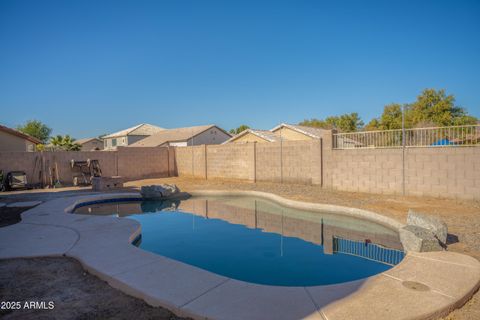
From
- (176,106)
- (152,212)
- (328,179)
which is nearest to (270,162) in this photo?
(328,179)

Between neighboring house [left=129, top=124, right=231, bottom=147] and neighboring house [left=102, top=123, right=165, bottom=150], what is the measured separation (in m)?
4.45

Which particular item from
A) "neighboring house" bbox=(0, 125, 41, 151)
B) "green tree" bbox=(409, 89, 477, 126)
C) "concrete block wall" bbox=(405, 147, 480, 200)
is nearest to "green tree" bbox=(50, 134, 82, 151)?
"neighboring house" bbox=(0, 125, 41, 151)

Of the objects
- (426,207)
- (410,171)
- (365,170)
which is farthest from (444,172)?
(365,170)

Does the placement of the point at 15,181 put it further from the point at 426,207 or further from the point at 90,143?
the point at 90,143

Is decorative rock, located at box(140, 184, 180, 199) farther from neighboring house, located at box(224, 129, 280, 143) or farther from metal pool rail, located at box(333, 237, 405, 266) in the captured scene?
neighboring house, located at box(224, 129, 280, 143)

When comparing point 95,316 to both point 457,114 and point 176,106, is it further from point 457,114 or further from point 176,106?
point 457,114

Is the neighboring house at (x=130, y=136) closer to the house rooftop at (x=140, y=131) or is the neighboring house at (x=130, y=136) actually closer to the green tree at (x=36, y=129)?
the house rooftop at (x=140, y=131)

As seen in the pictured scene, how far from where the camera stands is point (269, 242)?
280 inches

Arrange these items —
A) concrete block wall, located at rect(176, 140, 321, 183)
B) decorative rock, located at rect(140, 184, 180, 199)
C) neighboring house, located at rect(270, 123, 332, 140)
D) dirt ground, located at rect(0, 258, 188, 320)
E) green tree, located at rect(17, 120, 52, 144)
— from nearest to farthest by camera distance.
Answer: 1. dirt ground, located at rect(0, 258, 188, 320)
2. decorative rock, located at rect(140, 184, 180, 199)
3. concrete block wall, located at rect(176, 140, 321, 183)
4. neighboring house, located at rect(270, 123, 332, 140)
5. green tree, located at rect(17, 120, 52, 144)

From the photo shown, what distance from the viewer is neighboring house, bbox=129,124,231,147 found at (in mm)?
34188

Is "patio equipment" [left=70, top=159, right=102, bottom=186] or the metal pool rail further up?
"patio equipment" [left=70, top=159, right=102, bottom=186]

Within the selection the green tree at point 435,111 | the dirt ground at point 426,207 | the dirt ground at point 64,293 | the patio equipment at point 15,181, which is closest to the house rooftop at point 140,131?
the patio equipment at point 15,181

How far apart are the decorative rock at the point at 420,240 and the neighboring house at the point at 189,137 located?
93.5 ft

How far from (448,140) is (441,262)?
683 cm
